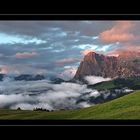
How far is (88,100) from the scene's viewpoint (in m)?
4.17

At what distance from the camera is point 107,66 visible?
426 cm

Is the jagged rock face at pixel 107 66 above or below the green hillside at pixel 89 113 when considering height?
above

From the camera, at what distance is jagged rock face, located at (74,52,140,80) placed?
4219 millimetres

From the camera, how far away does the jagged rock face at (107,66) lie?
422 cm

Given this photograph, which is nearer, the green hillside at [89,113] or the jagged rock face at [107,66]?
the green hillside at [89,113]

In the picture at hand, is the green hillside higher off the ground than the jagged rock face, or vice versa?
the jagged rock face

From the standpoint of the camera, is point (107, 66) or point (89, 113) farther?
point (107, 66)

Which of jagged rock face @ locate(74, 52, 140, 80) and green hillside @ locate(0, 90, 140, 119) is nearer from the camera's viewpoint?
green hillside @ locate(0, 90, 140, 119)

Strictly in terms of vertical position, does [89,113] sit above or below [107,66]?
below
